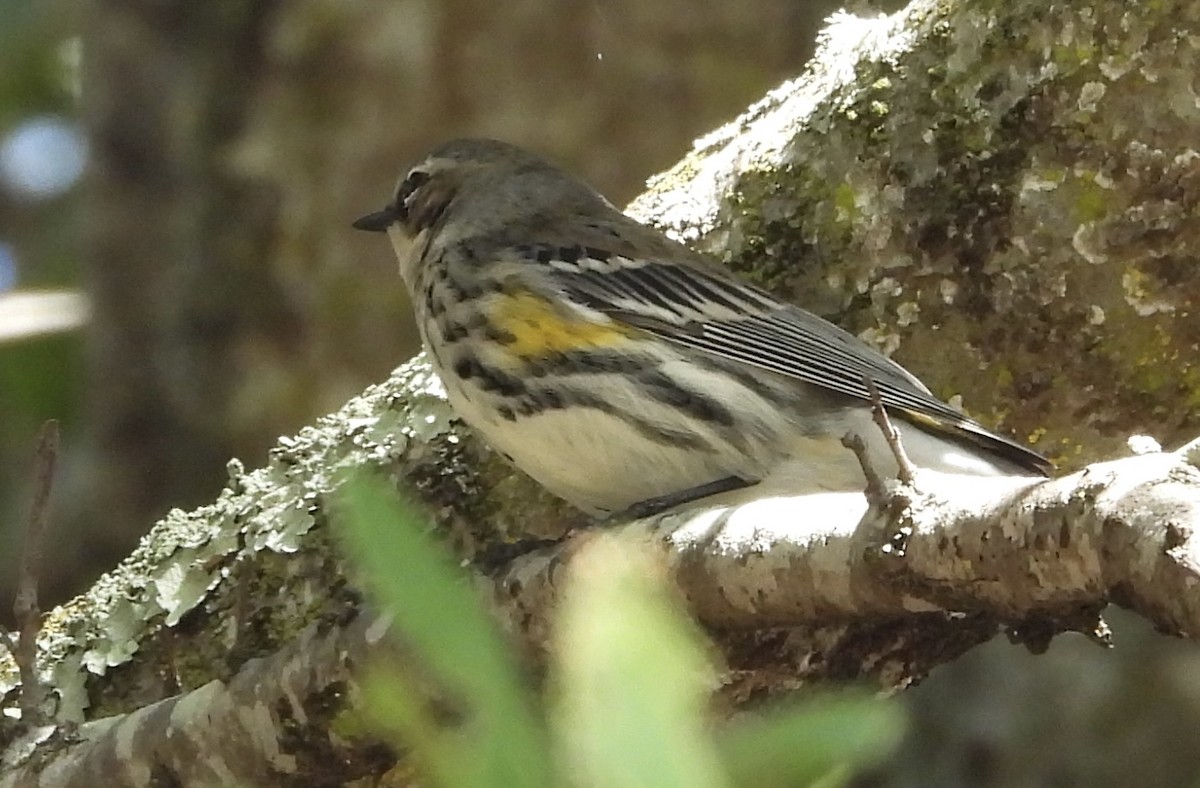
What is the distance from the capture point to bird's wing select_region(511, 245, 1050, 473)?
2.03m

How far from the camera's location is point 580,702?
18.6 inches

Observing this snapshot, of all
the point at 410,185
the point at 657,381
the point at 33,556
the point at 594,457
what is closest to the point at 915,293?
the point at 657,381

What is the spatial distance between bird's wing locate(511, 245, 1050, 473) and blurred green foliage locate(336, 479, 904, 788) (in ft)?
4.99

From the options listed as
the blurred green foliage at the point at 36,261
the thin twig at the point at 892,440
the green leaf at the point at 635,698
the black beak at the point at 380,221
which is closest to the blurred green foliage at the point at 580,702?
the green leaf at the point at 635,698

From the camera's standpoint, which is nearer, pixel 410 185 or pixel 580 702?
pixel 580 702

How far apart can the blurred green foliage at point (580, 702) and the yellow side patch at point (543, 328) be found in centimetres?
157

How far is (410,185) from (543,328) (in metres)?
0.69

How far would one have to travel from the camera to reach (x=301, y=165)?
3707mm

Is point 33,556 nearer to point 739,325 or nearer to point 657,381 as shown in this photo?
point 657,381

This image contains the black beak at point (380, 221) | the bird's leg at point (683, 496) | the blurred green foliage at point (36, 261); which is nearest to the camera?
the bird's leg at point (683, 496)

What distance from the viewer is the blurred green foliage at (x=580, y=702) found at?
0.46 metres

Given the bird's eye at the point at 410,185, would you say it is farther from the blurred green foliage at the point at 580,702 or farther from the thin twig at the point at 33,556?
the blurred green foliage at the point at 580,702

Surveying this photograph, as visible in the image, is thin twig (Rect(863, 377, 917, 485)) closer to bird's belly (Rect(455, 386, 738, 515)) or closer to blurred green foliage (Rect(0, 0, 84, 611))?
bird's belly (Rect(455, 386, 738, 515))

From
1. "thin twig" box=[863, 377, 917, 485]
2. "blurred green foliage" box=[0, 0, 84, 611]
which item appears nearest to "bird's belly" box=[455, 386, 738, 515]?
"thin twig" box=[863, 377, 917, 485]
